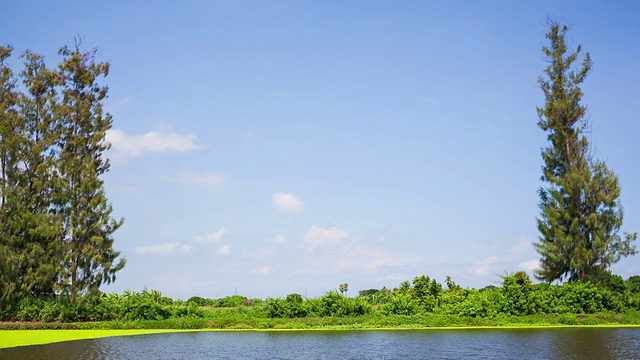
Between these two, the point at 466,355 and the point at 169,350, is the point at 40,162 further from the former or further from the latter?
the point at 466,355

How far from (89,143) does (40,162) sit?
134 inches

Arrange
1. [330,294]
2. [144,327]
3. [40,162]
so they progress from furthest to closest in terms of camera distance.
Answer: [40,162]
[330,294]
[144,327]

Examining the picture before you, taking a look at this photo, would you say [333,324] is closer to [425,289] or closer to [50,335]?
[425,289]

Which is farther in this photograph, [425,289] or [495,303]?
[425,289]

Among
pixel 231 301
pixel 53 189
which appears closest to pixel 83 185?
pixel 53 189

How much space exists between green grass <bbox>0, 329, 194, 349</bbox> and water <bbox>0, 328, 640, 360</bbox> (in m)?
1.92

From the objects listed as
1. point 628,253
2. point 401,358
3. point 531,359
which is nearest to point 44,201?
point 401,358

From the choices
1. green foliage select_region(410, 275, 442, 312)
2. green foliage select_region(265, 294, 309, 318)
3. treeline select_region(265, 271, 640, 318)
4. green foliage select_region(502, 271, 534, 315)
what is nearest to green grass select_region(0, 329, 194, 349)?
green foliage select_region(265, 294, 309, 318)

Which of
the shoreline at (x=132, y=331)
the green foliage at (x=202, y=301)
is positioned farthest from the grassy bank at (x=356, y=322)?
the green foliage at (x=202, y=301)

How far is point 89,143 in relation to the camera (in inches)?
1464

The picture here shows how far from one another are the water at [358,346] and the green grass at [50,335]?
192 centimetres

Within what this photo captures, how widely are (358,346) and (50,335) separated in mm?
16486

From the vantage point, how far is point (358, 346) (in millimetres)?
19938

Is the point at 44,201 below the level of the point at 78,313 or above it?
above
